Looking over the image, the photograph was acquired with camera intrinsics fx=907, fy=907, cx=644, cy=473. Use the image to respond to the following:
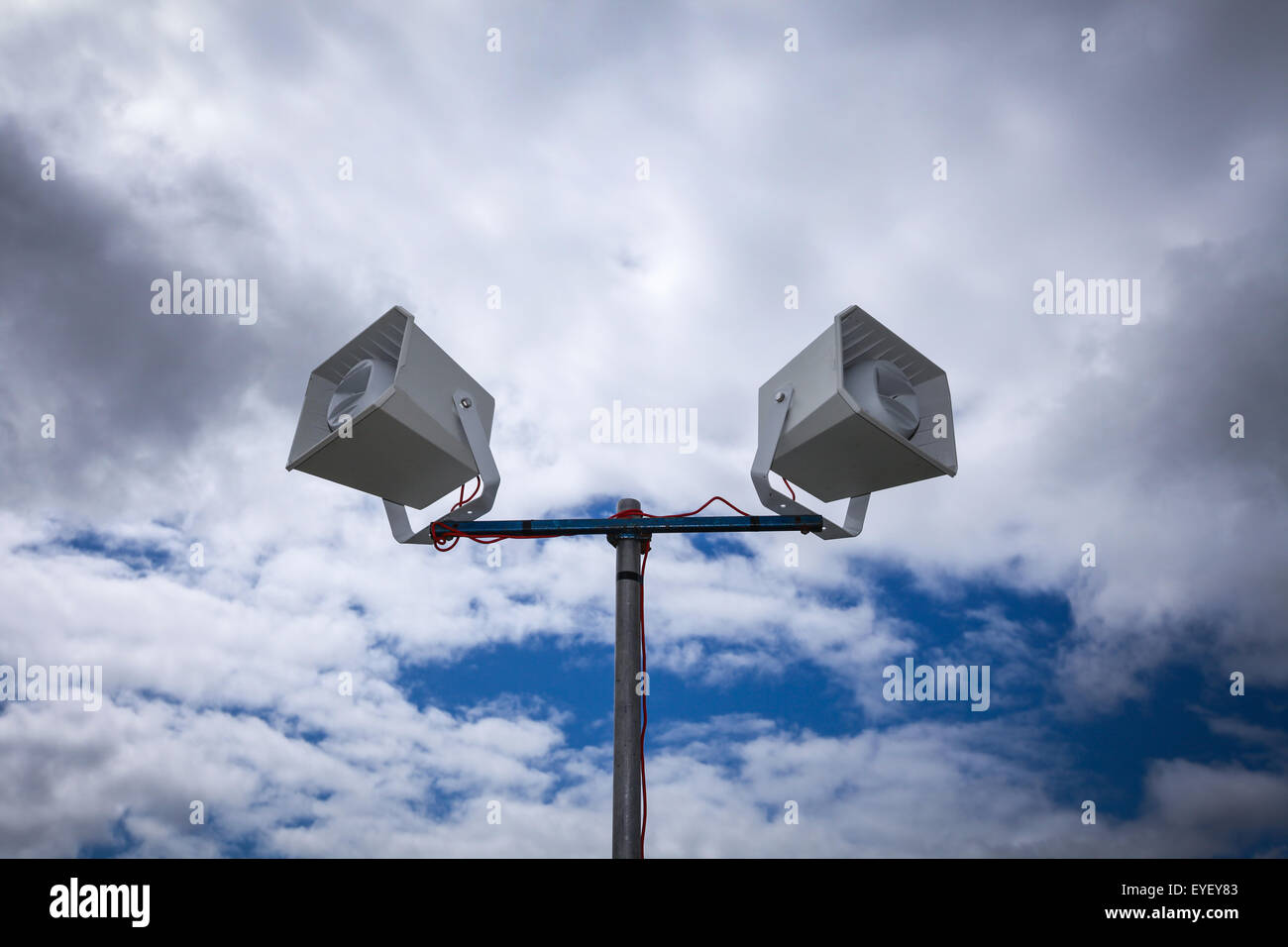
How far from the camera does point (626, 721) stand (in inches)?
162

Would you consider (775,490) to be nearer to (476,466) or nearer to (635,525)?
(635,525)

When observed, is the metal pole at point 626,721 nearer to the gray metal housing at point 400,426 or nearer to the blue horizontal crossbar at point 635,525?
the blue horizontal crossbar at point 635,525

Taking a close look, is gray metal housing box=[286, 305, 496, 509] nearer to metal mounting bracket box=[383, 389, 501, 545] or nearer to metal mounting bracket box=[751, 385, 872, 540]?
metal mounting bracket box=[383, 389, 501, 545]

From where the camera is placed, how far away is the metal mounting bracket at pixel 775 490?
4.62m

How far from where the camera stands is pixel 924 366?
492cm

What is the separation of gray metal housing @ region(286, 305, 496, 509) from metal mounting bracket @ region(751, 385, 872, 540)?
4.58 feet

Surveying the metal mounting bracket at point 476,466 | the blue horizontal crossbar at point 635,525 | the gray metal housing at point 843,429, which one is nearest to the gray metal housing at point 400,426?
the metal mounting bracket at point 476,466

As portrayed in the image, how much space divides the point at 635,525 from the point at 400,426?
124 centimetres

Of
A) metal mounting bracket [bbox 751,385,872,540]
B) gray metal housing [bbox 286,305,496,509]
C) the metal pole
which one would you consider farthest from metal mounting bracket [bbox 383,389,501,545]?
metal mounting bracket [bbox 751,385,872,540]

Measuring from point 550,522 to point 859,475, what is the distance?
1.61m

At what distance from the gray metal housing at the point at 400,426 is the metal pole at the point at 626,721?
93cm

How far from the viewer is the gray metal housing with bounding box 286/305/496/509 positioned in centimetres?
434
